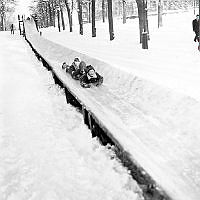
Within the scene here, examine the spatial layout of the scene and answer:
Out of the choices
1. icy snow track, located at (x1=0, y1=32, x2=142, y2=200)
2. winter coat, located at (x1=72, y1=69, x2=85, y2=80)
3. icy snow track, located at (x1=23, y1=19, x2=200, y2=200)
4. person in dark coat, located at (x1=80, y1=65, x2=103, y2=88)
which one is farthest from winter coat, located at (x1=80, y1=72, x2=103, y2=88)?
icy snow track, located at (x1=0, y1=32, x2=142, y2=200)

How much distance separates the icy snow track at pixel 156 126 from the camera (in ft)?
13.1

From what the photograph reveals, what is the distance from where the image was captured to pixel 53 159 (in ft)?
17.3

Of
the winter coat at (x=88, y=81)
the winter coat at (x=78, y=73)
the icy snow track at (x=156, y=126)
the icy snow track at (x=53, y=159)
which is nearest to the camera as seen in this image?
the icy snow track at (x=156, y=126)

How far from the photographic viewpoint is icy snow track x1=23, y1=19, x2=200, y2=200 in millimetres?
3988

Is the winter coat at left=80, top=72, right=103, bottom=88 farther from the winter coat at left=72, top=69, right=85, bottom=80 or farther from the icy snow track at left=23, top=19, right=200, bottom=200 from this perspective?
the winter coat at left=72, top=69, right=85, bottom=80

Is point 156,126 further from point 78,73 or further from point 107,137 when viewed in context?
point 78,73

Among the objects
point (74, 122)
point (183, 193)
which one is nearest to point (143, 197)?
point (183, 193)

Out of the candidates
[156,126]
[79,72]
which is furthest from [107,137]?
[79,72]

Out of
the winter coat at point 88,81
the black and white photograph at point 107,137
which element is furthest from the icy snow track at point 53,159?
the winter coat at point 88,81

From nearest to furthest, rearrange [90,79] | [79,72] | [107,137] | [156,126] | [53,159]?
1. [53,159]
2. [107,137]
3. [156,126]
4. [90,79]
5. [79,72]

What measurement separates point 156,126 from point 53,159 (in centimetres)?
207

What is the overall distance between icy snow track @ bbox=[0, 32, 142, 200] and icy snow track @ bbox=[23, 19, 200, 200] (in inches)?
19.1

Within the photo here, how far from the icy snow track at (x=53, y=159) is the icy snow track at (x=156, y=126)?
486 millimetres

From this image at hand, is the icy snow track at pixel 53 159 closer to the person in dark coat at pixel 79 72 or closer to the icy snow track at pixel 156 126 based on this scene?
the icy snow track at pixel 156 126
